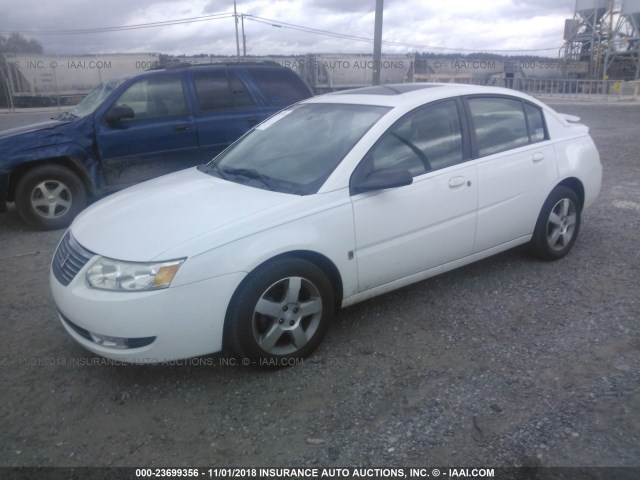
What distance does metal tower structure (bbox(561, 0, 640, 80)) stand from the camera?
38.2m

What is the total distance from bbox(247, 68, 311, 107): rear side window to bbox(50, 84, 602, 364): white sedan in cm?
290

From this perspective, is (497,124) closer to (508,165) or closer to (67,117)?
(508,165)

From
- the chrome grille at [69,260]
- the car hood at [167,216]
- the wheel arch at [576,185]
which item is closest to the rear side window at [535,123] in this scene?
the wheel arch at [576,185]

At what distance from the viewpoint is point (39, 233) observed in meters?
6.26

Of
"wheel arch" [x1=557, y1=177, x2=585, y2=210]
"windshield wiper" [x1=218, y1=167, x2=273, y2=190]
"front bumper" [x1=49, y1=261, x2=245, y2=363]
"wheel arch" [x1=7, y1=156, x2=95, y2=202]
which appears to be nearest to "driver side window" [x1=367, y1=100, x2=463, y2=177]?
"windshield wiper" [x1=218, y1=167, x2=273, y2=190]

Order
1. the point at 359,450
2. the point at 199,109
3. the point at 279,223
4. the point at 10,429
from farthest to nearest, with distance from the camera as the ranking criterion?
the point at 199,109 < the point at 279,223 < the point at 10,429 < the point at 359,450

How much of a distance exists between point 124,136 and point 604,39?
43.3 m

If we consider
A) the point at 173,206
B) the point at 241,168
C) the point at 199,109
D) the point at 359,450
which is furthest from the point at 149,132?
the point at 359,450

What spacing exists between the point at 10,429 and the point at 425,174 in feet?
9.48

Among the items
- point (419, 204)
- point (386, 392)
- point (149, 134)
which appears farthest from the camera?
point (149, 134)

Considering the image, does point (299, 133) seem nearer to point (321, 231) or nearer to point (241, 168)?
point (241, 168)

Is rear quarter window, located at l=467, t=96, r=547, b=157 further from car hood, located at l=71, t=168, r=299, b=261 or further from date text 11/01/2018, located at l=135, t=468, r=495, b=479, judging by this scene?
date text 11/01/2018, located at l=135, t=468, r=495, b=479

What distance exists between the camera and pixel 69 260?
3.22 metres

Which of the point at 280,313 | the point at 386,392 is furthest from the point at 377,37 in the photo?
the point at 386,392
